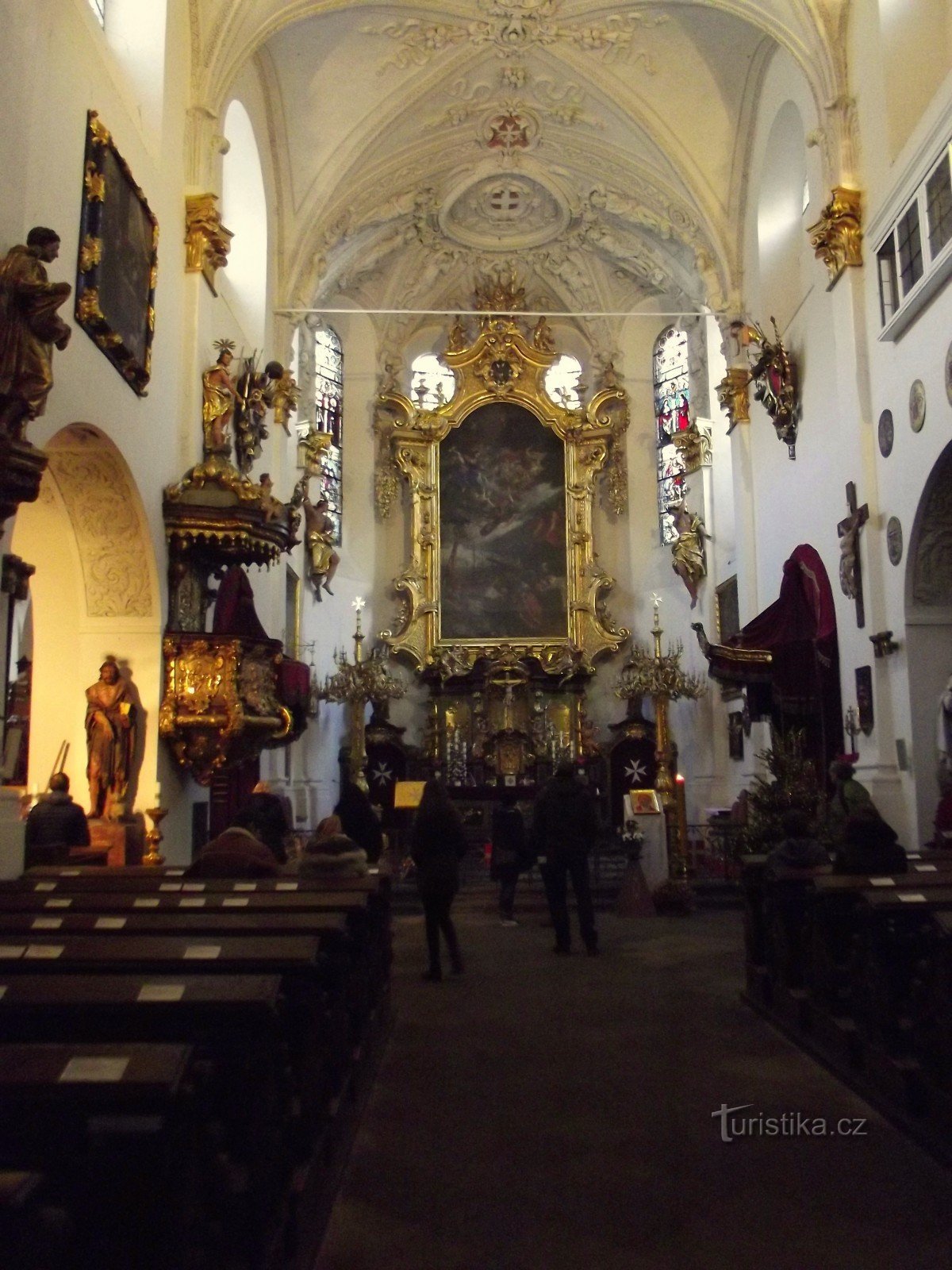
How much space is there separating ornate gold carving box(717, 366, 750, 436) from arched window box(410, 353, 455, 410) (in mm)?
6799

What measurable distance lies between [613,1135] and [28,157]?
23.5 feet

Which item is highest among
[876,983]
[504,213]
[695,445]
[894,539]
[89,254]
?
[504,213]

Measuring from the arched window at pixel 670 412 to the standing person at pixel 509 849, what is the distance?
34.7 ft

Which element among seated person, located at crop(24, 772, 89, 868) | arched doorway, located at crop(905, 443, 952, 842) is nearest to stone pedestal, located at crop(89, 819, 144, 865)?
seated person, located at crop(24, 772, 89, 868)

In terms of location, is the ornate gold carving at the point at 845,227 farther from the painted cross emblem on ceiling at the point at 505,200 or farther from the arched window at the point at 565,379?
the arched window at the point at 565,379

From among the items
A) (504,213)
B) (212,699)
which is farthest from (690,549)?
(212,699)

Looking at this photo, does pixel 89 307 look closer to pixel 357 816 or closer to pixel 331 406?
pixel 357 816

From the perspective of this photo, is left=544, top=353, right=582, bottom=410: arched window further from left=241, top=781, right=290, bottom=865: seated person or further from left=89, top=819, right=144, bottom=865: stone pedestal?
left=241, top=781, right=290, bottom=865: seated person

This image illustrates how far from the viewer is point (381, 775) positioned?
62.4 ft

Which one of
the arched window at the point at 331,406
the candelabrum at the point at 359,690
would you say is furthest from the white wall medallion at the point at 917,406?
the arched window at the point at 331,406

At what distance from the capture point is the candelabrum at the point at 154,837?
10055 mm

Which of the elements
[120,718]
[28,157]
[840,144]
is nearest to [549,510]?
[840,144]

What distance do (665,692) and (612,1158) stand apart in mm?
13770

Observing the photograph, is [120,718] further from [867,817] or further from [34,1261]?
[34,1261]
